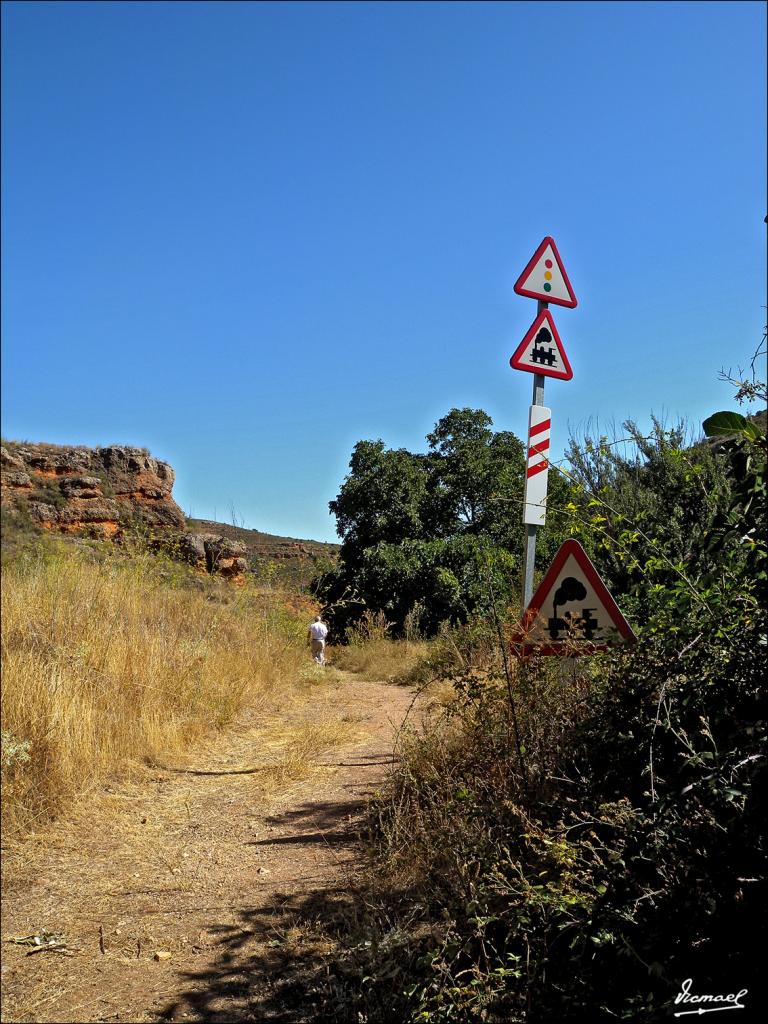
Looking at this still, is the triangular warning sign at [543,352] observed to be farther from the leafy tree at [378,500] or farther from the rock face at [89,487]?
the leafy tree at [378,500]

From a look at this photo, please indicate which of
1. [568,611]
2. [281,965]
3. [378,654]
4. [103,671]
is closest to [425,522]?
[378,654]

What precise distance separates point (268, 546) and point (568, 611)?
24264 millimetres

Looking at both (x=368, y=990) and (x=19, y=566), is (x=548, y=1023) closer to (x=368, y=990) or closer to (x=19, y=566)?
(x=368, y=990)

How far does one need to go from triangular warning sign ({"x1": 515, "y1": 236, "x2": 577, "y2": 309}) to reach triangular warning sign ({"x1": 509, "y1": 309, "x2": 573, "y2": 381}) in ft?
0.48

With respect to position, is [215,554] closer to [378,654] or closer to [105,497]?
[378,654]

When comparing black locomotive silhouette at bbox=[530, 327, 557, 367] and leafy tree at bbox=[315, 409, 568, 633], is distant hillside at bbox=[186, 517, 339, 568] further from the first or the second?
black locomotive silhouette at bbox=[530, 327, 557, 367]

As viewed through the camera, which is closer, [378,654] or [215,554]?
[215,554]

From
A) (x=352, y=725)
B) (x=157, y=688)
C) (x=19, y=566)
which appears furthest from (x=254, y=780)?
(x=19, y=566)

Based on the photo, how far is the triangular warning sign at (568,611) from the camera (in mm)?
3463

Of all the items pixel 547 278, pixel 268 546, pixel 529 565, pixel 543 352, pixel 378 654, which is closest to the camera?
pixel 529 565

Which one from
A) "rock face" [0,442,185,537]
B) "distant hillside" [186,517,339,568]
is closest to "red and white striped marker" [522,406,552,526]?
"rock face" [0,442,185,537]

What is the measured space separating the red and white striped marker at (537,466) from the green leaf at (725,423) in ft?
5.96

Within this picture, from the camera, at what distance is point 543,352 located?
15.4ft

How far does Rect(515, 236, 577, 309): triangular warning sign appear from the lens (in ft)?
15.7
